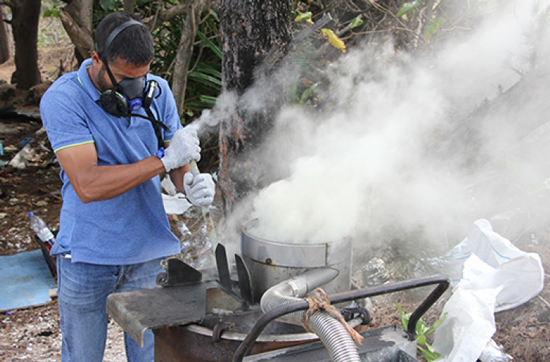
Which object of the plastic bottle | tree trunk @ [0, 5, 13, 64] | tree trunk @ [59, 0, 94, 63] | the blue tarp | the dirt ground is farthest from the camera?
tree trunk @ [0, 5, 13, 64]

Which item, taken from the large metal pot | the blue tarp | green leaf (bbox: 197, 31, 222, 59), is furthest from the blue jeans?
green leaf (bbox: 197, 31, 222, 59)

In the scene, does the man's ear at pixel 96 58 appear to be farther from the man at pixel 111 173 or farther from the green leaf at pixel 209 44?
the green leaf at pixel 209 44

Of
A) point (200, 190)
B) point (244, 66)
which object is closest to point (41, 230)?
point (244, 66)

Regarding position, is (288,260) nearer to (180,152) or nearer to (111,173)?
(180,152)

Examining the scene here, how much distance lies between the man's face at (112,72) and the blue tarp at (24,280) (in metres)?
2.83

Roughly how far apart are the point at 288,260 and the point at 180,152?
0.72 m

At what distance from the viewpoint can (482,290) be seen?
287 centimetres

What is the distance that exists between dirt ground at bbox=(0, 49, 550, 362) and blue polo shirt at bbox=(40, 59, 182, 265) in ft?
5.38

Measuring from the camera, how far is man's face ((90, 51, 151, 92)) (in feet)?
6.58

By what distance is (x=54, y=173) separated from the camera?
661 cm

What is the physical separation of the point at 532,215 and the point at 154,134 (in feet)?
10.1

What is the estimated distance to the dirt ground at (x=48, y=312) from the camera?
9.52 feet

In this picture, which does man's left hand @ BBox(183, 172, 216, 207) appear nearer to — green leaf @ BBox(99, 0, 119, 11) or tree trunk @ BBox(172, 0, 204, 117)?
tree trunk @ BBox(172, 0, 204, 117)

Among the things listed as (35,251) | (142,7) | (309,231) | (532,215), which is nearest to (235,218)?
(309,231)
